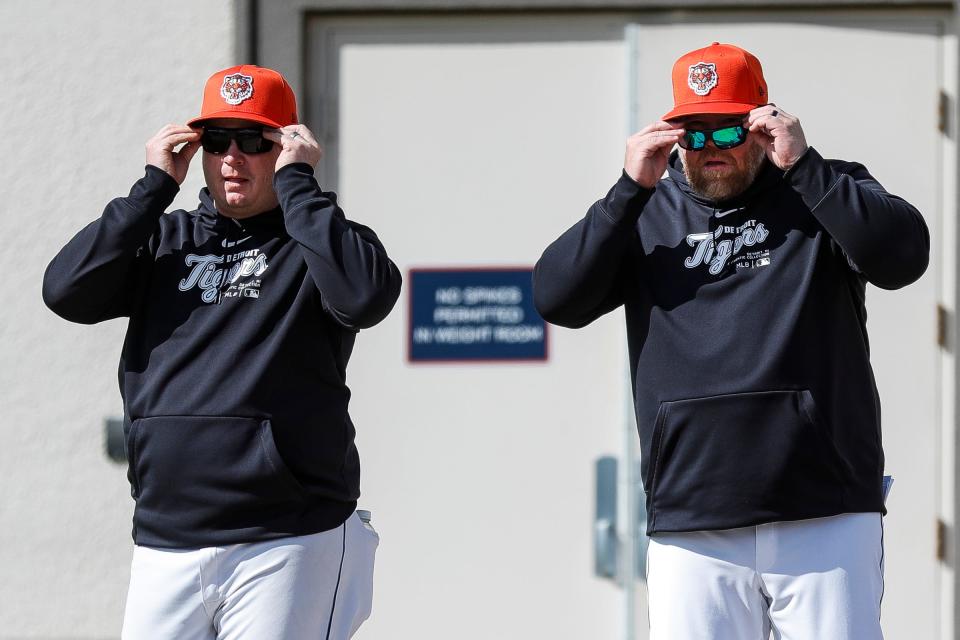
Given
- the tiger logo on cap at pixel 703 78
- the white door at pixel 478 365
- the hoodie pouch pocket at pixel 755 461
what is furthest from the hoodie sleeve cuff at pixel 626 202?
the white door at pixel 478 365

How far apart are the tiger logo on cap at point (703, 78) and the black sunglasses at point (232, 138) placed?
0.98m

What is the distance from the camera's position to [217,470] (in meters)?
2.75

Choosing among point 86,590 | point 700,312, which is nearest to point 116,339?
point 86,590

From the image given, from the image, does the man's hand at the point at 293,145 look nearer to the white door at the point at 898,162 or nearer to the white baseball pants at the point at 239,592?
the white baseball pants at the point at 239,592

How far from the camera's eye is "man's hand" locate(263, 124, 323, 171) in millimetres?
2934

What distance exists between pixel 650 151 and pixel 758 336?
463 mm

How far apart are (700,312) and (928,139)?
1.87 m

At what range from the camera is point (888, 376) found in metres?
4.24

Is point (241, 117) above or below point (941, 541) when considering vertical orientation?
above

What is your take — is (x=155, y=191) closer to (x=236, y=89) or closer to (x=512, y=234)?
(x=236, y=89)

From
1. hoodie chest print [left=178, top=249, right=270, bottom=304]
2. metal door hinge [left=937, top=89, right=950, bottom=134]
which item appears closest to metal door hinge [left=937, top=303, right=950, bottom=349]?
metal door hinge [left=937, top=89, right=950, bottom=134]

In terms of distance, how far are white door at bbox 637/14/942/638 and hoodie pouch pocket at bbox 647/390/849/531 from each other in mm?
1707

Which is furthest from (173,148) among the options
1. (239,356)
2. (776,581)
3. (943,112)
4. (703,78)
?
(943,112)

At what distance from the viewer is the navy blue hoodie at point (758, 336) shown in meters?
2.64
